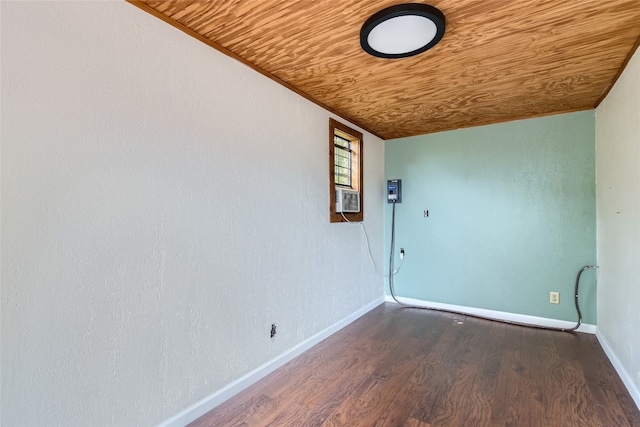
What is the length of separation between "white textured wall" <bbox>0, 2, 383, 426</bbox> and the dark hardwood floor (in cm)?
33

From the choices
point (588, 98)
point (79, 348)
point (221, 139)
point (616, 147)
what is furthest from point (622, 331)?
point (79, 348)

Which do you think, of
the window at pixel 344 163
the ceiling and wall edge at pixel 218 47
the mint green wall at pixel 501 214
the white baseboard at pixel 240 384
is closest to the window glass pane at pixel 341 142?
the window at pixel 344 163

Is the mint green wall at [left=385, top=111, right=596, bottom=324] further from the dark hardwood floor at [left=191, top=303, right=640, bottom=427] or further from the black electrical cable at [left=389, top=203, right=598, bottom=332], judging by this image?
the dark hardwood floor at [left=191, top=303, right=640, bottom=427]

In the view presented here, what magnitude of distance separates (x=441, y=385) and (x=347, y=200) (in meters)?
1.75

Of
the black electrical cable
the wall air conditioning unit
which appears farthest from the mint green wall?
the wall air conditioning unit

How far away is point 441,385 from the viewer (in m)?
2.03

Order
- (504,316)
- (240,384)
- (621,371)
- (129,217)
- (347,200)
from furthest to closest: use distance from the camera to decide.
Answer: (504,316) < (347,200) < (621,371) < (240,384) < (129,217)

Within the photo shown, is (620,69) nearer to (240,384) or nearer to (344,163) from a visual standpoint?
(344,163)

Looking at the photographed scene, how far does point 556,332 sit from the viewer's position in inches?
115

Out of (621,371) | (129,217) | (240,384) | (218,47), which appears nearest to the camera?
(129,217)

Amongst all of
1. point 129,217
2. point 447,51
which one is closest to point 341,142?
point 447,51

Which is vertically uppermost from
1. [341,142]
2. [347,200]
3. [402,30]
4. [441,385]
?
[402,30]

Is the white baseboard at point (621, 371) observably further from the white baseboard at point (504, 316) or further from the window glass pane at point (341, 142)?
the window glass pane at point (341, 142)

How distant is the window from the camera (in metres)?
2.94
